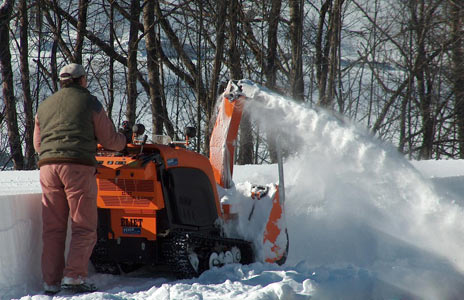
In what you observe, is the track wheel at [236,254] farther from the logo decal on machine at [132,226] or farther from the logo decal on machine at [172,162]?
the logo decal on machine at [172,162]

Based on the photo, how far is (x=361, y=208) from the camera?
764cm

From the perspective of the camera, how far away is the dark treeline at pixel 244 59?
752 inches

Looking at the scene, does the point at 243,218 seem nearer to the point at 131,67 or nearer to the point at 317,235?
the point at 317,235

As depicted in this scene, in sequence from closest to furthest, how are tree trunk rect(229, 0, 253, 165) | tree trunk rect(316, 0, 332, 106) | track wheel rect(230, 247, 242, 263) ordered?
1. track wheel rect(230, 247, 242, 263)
2. tree trunk rect(229, 0, 253, 165)
3. tree trunk rect(316, 0, 332, 106)

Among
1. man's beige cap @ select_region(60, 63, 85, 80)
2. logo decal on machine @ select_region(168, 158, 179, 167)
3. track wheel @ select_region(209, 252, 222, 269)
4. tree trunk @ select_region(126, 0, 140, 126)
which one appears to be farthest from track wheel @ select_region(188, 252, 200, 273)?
tree trunk @ select_region(126, 0, 140, 126)

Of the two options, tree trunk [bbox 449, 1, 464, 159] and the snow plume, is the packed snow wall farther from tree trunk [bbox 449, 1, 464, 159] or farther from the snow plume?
tree trunk [bbox 449, 1, 464, 159]

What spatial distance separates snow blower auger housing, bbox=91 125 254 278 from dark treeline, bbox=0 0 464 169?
445 inches

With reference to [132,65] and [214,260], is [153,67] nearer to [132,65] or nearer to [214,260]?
[132,65]

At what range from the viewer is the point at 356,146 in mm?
6098

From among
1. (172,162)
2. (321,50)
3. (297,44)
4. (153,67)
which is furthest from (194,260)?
(321,50)

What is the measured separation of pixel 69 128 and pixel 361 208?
14.1ft

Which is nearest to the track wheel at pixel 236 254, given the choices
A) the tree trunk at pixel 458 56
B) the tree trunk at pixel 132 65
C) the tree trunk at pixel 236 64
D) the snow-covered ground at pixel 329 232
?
the snow-covered ground at pixel 329 232

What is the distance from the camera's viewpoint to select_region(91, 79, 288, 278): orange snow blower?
5.15 meters

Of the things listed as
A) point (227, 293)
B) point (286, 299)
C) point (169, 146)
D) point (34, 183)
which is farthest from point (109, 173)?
point (34, 183)
